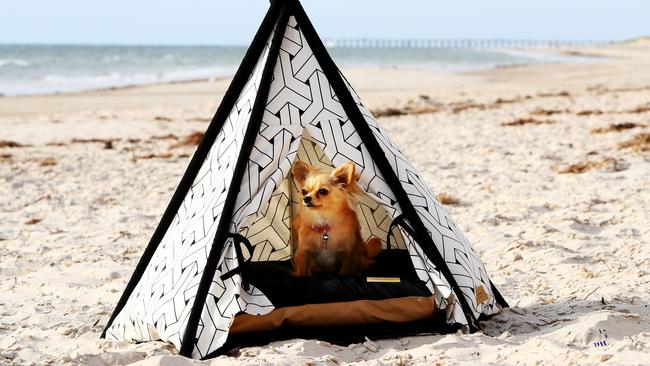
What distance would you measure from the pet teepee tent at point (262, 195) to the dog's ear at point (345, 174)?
0.14 feet

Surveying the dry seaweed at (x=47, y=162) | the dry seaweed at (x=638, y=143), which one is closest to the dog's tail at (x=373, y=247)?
the dry seaweed at (x=638, y=143)

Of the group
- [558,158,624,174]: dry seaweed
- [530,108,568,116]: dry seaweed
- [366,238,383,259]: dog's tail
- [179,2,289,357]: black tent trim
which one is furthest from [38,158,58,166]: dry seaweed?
[530,108,568,116]: dry seaweed

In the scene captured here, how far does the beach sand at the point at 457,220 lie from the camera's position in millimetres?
3721

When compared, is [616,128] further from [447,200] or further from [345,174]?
[345,174]

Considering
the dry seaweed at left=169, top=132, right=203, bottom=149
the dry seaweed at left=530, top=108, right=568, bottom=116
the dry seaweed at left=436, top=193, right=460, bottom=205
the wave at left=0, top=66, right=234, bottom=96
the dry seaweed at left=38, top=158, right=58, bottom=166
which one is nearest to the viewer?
the dry seaweed at left=436, top=193, right=460, bottom=205

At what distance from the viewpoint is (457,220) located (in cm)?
696

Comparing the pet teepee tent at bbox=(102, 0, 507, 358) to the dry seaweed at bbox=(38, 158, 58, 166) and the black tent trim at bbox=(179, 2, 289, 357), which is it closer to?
the black tent trim at bbox=(179, 2, 289, 357)

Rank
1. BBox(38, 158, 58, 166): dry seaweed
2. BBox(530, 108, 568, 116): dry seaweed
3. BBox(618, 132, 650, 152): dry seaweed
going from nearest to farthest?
BBox(618, 132, 650, 152): dry seaweed → BBox(38, 158, 58, 166): dry seaweed → BBox(530, 108, 568, 116): dry seaweed

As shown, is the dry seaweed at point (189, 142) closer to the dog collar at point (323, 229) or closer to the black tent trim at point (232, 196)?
the dog collar at point (323, 229)

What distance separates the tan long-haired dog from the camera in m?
4.05

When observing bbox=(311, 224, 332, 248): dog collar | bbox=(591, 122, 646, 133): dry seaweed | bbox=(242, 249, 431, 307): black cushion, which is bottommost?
bbox=(591, 122, 646, 133): dry seaweed

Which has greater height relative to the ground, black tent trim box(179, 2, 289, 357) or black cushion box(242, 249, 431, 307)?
black tent trim box(179, 2, 289, 357)

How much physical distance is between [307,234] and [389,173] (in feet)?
2.12

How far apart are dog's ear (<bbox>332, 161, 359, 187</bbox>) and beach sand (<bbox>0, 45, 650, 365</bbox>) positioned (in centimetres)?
84
